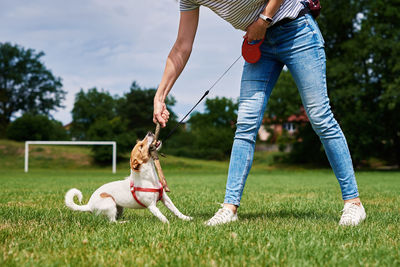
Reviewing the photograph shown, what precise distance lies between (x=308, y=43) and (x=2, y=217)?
334cm

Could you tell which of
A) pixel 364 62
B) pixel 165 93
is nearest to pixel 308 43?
pixel 165 93

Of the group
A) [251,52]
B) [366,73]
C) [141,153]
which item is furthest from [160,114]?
[366,73]

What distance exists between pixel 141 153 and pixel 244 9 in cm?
166

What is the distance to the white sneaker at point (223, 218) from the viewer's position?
3227 mm

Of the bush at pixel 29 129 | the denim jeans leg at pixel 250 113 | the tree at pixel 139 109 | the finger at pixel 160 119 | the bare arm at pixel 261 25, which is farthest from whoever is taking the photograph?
the tree at pixel 139 109

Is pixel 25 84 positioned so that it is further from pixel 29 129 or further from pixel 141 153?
pixel 141 153

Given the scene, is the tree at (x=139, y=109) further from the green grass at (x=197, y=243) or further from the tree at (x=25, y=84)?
the green grass at (x=197, y=243)

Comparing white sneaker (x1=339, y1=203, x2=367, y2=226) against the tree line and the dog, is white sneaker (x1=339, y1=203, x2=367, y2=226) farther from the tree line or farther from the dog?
the tree line

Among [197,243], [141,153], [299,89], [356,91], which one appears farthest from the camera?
[356,91]

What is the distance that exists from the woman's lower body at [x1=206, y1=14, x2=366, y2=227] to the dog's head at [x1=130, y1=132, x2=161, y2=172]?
Result: 0.84 metres

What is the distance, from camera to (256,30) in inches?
125

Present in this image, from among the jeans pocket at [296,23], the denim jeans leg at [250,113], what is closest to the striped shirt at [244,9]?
the jeans pocket at [296,23]

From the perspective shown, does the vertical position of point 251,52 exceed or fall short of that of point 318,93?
it exceeds it

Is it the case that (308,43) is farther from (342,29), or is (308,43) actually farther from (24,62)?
(24,62)
